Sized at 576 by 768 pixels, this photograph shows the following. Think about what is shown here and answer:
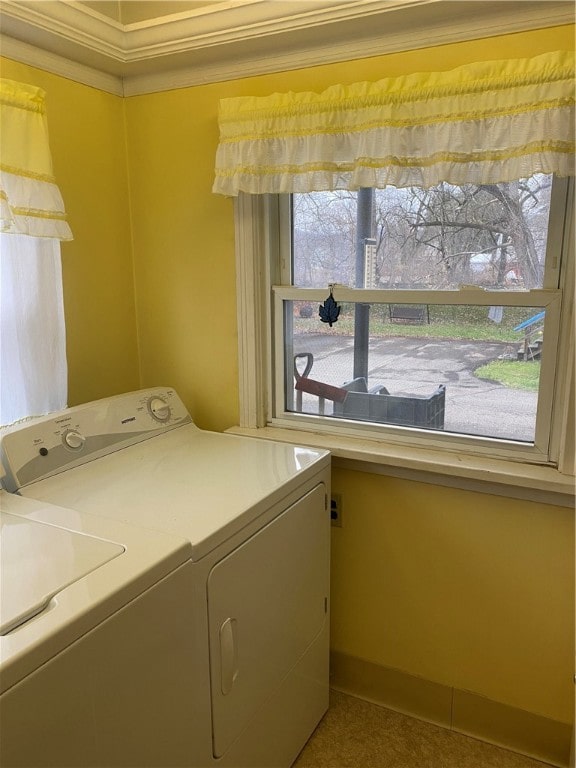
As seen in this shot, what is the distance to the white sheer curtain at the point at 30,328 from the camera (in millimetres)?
1646

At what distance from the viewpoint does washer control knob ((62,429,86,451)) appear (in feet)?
5.28

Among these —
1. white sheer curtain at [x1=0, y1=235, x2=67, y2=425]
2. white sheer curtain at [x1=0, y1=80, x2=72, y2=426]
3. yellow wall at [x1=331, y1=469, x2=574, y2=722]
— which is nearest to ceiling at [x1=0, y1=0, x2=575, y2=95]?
white sheer curtain at [x1=0, y1=80, x2=72, y2=426]

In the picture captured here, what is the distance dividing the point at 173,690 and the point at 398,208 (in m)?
1.43

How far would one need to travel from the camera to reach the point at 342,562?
1970 mm

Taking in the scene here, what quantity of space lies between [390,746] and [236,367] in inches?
52.6

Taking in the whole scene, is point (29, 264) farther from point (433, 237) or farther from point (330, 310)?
point (433, 237)

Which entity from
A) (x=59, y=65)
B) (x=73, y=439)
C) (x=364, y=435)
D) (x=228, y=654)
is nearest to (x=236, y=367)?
(x=364, y=435)

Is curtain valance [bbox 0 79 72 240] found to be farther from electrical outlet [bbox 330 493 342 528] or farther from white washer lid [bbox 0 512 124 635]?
electrical outlet [bbox 330 493 342 528]

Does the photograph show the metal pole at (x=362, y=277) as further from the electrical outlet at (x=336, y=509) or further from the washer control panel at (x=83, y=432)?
the washer control panel at (x=83, y=432)

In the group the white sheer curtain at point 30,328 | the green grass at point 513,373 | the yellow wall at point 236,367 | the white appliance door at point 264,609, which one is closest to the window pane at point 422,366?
the green grass at point 513,373

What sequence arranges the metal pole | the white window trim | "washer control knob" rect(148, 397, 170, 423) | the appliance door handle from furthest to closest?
"washer control knob" rect(148, 397, 170, 423) → the metal pole → the white window trim → the appliance door handle

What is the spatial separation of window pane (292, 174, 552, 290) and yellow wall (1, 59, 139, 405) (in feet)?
2.22

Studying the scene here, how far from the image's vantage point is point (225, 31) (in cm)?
163

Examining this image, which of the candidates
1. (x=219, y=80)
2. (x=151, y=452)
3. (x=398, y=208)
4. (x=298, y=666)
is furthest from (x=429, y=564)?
(x=219, y=80)
